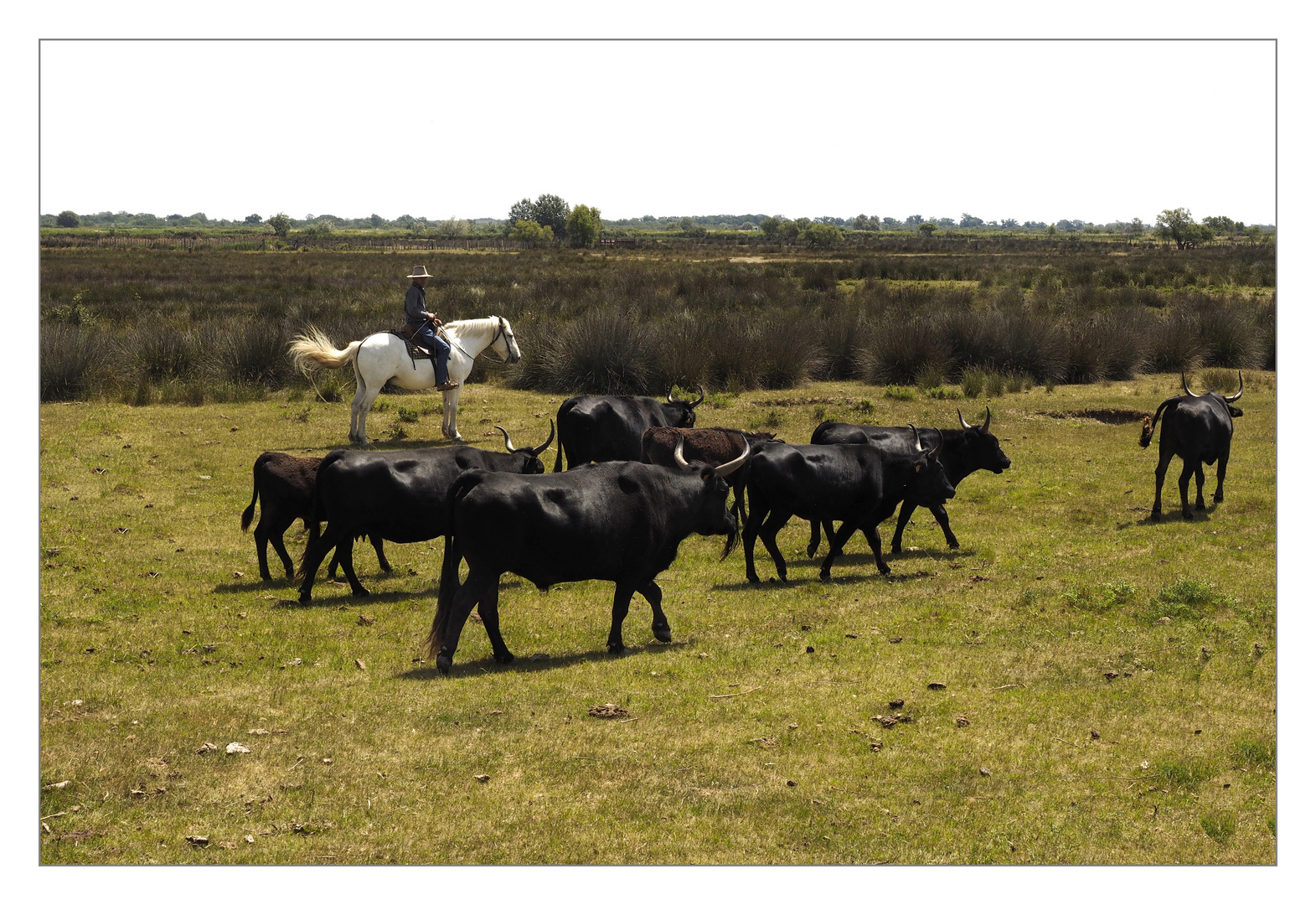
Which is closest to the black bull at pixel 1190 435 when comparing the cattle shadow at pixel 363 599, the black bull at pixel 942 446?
the black bull at pixel 942 446

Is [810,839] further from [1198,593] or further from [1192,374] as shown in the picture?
[1192,374]

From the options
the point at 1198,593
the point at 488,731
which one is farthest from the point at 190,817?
the point at 1198,593

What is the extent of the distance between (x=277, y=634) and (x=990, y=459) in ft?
29.1

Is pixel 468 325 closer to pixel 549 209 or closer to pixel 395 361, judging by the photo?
pixel 395 361

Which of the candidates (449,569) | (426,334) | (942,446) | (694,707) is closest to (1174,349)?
(942,446)

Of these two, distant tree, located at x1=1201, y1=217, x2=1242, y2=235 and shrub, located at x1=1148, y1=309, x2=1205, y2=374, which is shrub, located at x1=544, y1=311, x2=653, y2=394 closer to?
shrub, located at x1=1148, y1=309, x2=1205, y2=374

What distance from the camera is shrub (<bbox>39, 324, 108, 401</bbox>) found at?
25.0 m

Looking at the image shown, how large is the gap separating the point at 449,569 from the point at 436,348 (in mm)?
12934

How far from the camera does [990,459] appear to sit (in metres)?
15.0

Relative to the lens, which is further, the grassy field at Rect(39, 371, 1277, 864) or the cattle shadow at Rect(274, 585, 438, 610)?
the cattle shadow at Rect(274, 585, 438, 610)

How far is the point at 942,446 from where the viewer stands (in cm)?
1480

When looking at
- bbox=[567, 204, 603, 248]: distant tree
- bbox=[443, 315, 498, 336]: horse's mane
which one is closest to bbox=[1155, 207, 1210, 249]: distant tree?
bbox=[567, 204, 603, 248]: distant tree

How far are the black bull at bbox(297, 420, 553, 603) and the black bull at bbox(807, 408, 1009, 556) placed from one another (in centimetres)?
421

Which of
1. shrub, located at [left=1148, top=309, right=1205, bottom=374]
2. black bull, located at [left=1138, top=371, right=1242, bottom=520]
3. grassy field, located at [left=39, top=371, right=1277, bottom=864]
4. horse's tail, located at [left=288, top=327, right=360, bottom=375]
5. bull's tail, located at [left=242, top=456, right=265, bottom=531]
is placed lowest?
grassy field, located at [left=39, top=371, right=1277, bottom=864]
